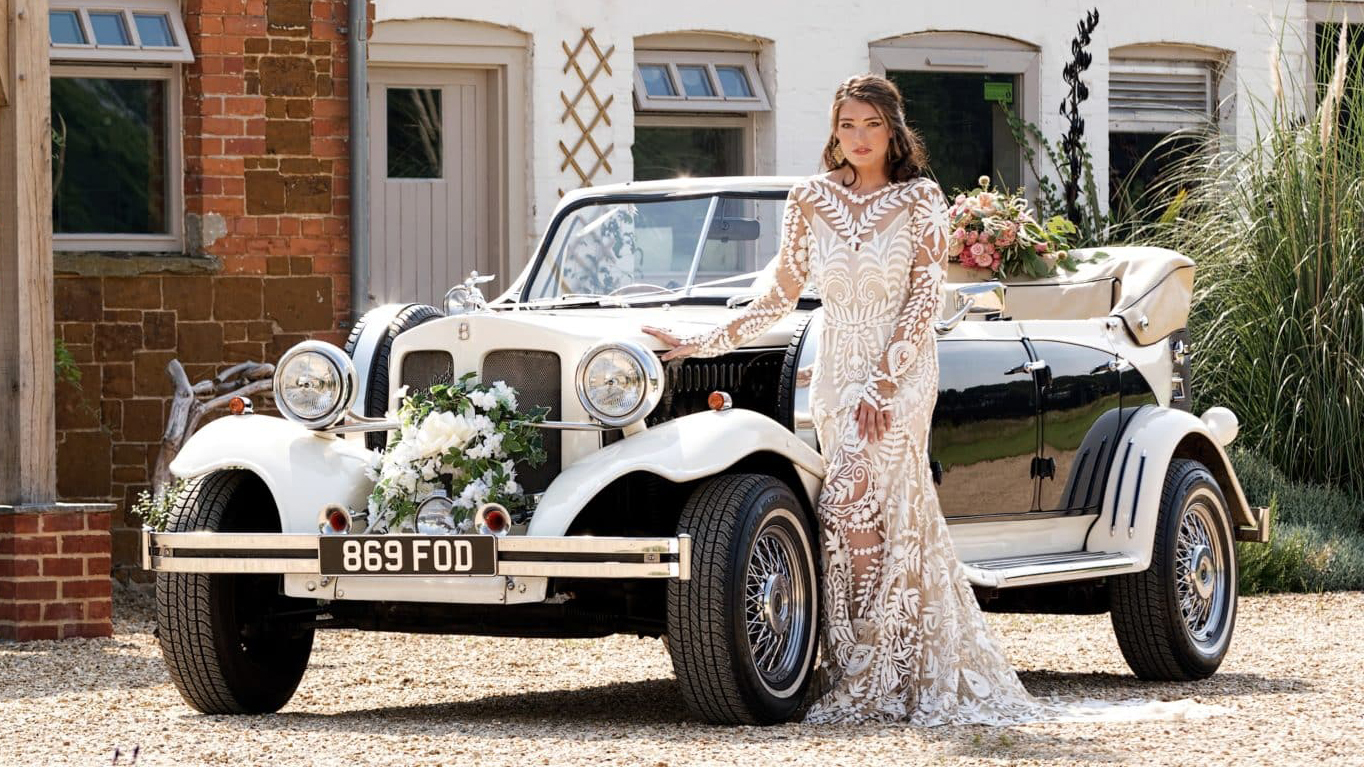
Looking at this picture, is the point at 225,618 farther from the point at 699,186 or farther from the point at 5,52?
the point at 5,52

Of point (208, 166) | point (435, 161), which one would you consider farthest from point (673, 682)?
point (435, 161)

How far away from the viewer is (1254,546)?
35.8 feet

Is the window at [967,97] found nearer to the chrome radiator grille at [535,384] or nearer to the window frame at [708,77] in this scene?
the window frame at [708,77]

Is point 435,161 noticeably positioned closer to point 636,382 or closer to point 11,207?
point 11,207

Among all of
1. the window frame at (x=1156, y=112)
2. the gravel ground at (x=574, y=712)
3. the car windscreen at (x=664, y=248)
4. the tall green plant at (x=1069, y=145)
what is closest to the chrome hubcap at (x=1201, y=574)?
the gravel ground at (x=574, y=712)

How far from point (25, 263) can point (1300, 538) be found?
19.9ft

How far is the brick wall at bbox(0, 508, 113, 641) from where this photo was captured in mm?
8820

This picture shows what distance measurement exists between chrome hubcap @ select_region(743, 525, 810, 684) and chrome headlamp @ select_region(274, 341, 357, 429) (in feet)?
4.28

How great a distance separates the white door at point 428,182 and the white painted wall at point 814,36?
15.4 inches

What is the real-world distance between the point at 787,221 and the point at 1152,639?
81.9 inches

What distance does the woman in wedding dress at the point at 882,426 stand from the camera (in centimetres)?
642

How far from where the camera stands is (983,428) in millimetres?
7207

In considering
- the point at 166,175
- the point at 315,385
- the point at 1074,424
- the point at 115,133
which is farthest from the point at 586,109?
the point at 315,385

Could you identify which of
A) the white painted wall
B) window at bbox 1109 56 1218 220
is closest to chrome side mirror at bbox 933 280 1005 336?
the white painted wall
